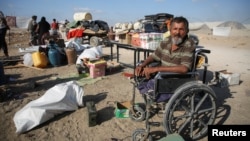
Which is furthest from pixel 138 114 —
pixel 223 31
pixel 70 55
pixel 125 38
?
pixel 223 31

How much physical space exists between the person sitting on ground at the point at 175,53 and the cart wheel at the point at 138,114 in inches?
18.7

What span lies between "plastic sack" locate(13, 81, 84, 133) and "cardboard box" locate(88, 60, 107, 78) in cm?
200

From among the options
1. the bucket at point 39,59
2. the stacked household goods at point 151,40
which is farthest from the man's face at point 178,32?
the bucket at point 39,59

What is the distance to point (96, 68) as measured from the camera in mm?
5668

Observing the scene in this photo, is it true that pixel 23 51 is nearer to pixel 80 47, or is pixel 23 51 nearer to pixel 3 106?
pixel 80 47

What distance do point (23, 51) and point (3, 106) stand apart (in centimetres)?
589

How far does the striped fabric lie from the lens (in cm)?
267

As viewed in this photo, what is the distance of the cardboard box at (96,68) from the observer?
5630 millimetres

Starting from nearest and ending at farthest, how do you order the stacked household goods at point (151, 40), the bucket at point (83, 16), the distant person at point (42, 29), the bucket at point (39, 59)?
the stacked household goods at point (151, 40)
the bucket at point (39, 59)
the distant person at point (42, 29)
the bucket at point (83, 16)

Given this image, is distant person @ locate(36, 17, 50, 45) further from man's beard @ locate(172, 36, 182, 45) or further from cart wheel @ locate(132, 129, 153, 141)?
cart wheel @ locate(132, 129, 153, 141)

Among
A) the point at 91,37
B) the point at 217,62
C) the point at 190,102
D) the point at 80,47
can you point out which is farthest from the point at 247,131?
the point at 91,37

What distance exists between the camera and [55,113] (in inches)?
134

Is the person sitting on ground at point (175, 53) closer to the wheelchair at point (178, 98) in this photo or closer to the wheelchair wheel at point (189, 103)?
the wheelchair at point (178, 98)

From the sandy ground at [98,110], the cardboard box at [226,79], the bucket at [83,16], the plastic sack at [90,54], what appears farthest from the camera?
the bucket at [83,16]
